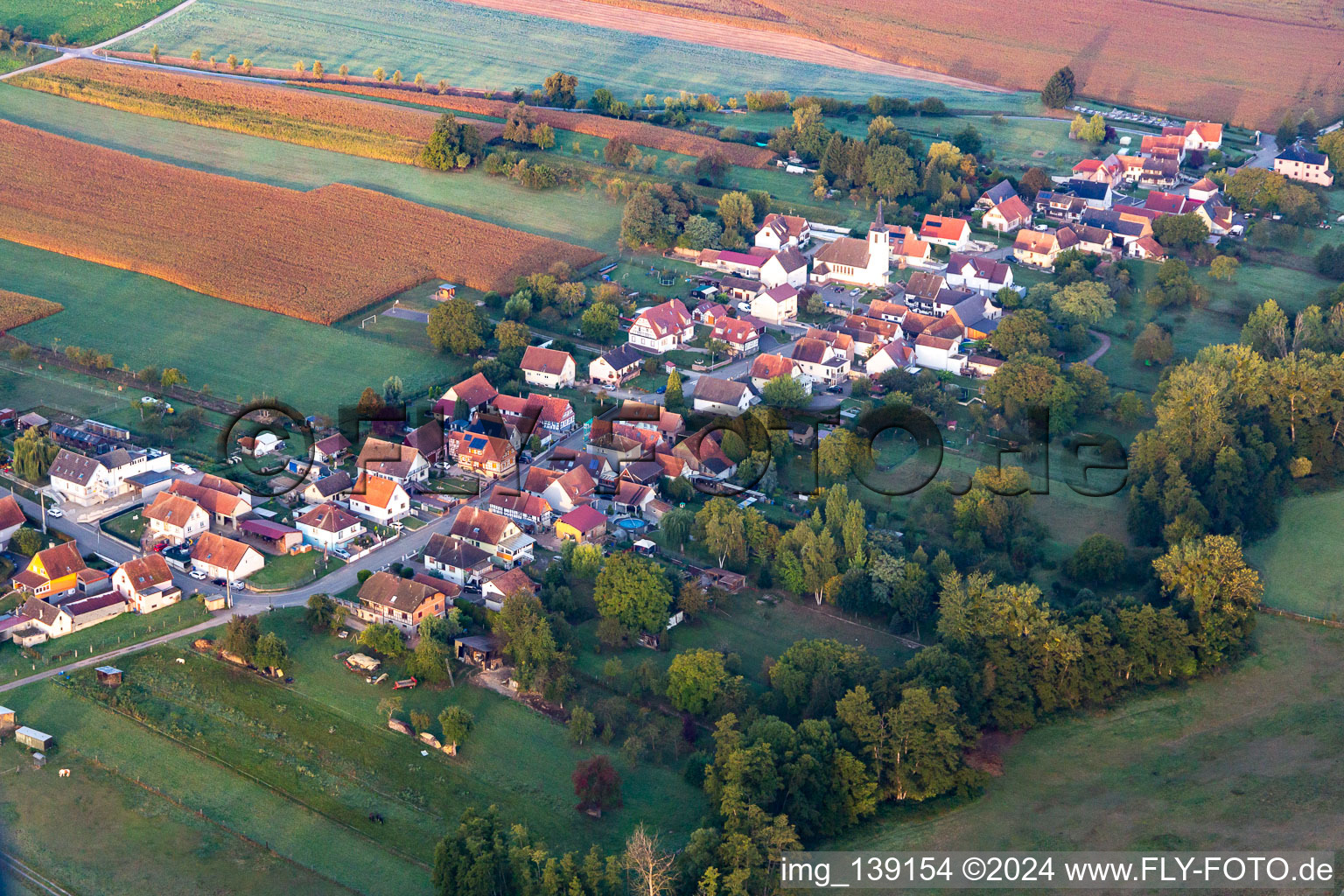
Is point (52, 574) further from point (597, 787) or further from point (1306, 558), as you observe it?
point (1306, 558)

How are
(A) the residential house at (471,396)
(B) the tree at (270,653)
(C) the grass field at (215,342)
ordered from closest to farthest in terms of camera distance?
(B) the tree at (270,653)
(A) the residential house at (471,396)
(C) the grass field at (215,342)

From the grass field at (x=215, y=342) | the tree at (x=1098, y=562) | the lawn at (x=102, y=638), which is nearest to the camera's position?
the lawn at (x=102, y=638)

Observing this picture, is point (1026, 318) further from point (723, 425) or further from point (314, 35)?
point (314, 35)

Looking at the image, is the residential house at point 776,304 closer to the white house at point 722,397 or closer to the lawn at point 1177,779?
the white house at point 722,397

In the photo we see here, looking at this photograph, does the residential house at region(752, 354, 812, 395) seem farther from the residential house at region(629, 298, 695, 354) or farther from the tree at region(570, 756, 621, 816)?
the tree at region(570, 756, 621, 816)

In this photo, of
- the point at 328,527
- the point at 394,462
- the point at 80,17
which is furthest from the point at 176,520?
the point at 80,17

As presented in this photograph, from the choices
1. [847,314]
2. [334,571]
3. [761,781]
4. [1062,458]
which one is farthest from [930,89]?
[761,781]

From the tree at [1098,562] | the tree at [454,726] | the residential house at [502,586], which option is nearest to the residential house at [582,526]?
the residential house at [502,586]
